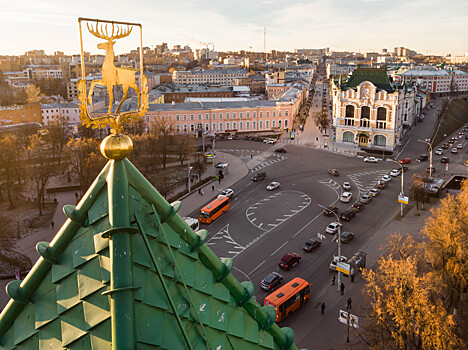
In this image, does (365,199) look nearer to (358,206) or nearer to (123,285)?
(358,206)

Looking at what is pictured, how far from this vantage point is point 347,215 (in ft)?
114

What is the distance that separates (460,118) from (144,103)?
103 m

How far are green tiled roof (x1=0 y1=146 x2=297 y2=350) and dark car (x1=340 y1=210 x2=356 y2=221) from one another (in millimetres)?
32583

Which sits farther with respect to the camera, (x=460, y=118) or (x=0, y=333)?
(x=460, y=118)

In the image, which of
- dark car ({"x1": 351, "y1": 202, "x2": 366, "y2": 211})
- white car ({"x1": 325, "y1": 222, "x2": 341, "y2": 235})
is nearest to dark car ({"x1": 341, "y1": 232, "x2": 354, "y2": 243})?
white car ({"x1": 325, "y1": 222, "x2": 341, "y2": 235})

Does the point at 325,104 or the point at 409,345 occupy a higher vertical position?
the point at 325,104

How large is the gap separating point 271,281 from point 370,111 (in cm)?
4738

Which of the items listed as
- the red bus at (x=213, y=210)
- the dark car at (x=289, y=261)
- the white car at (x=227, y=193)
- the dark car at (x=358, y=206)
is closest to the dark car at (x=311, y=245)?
the dark car at (x=289, y=261)

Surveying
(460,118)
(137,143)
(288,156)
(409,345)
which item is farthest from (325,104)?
(409,345)

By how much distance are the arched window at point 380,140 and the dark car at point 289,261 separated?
42.2 m

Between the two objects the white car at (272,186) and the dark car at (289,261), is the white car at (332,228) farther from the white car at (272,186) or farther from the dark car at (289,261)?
the white car at (272,186)

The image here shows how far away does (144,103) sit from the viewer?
423 cm

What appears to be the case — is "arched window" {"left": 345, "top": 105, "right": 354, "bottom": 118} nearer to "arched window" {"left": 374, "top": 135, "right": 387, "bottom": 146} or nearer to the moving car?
"arched window" {"left": 374, "top": 135, "right": 387, "bottom": 146}

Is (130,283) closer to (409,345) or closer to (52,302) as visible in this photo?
(52,302)
